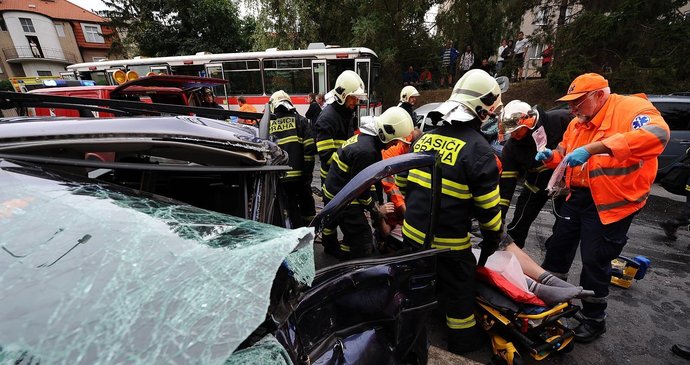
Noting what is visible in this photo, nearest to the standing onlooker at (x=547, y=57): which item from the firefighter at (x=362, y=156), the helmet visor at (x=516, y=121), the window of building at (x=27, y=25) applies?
the helmet visor at (x=516, y=121)

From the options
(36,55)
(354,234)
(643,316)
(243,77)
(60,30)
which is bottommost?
(643,316)

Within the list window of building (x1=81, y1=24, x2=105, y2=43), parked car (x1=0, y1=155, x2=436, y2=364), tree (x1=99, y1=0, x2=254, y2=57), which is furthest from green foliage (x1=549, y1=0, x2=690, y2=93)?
window of building (x1=81, y1=24, x2=105, y2=43)

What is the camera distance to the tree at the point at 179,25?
17875 millimetres

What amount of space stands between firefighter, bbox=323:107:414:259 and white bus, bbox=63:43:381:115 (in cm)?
685

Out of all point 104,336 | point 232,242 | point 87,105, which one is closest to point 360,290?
point 232,242

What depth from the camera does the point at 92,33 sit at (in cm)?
3578

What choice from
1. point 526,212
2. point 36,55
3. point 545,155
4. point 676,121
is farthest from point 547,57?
point 36,55

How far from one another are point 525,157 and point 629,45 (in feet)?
25.1

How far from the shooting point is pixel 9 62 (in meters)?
32.0

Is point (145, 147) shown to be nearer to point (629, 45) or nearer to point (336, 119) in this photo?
point (336, 119)

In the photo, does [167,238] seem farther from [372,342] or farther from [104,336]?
[372,342]

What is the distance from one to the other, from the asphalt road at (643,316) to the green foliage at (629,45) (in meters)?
5.69

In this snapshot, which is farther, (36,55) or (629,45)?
(36,55)

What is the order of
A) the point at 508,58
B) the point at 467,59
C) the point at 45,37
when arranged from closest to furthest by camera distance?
1. the point at 508,58
2. the point at 467,59
3. the point at 45,37
